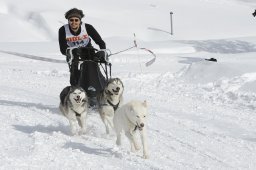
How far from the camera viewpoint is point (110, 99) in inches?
294

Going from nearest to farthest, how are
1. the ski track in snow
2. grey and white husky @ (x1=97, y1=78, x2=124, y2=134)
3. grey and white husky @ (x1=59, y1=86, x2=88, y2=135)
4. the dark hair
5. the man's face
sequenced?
the ski track in snow
grey and white husky @ (x1=59, y1=86, x2=88, y2=135)
grey and white husky @ (x1=97, y1=78, x2=124, y2=134)
the dark hair
the man's face

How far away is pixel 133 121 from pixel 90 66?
2.31m

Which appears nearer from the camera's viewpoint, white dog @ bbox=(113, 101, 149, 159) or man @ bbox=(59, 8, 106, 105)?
white dog @ bbox=(113, 101, 149, 159)

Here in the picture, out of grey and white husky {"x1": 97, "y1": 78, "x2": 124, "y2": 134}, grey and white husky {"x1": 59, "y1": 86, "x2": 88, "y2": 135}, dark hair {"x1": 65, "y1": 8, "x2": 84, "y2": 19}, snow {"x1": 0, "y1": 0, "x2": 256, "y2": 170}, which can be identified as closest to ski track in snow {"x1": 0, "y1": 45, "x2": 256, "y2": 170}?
snow {"x1": 0, "y1": 0, "x2": 256, "y2": 170}

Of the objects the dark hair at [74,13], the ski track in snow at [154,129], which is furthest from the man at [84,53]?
the ski track in snow at [154,129]

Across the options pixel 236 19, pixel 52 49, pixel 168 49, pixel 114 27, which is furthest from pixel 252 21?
pixel 52 49

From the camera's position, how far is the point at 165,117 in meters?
9.38

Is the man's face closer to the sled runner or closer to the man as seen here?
the man

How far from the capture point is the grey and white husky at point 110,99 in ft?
24.2

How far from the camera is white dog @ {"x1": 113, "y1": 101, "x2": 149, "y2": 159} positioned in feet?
19.5

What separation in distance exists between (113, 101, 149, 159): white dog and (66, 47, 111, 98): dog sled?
1755 millimetres

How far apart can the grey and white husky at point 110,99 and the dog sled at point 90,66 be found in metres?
0.60

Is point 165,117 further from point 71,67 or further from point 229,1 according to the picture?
point 229,1

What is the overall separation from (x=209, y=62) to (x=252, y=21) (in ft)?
60.0
